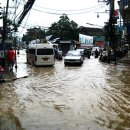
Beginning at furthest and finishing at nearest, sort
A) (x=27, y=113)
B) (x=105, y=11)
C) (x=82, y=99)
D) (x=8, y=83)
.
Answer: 1. (x=105, y=11)
2. (x=8, y=83)
3. (x=82, y=99)
4. (x=27, y=113)

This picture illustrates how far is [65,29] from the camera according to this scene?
99.4m

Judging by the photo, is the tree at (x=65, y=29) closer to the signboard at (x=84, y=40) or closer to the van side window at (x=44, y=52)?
the signboard at (x=84, y=40)

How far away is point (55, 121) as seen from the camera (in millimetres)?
10680

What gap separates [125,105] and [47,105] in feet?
9.25

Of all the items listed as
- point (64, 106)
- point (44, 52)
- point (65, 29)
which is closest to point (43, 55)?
point (44, 52)

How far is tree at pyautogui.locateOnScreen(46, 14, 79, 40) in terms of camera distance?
95562 millimetres

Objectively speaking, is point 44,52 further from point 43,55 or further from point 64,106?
point 64,106

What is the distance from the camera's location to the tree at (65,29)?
314ft

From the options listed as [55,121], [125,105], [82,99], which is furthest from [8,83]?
[55,121]

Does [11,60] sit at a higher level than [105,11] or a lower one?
lower

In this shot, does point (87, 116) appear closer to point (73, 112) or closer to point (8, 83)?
point (73, 112)

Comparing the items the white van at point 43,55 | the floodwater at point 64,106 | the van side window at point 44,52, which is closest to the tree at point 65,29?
the white van at point 43,55

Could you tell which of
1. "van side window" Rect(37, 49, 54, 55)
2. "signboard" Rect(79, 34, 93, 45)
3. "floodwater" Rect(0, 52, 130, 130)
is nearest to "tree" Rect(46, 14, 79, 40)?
"signboard" Rect(79, 34, 93, 45)

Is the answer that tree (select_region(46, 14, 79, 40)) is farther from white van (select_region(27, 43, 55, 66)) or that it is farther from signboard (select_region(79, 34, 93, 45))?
white van (select_region(27, 43, 55, 66))
